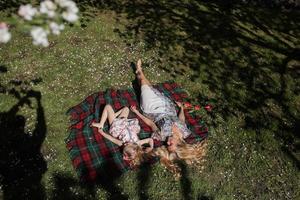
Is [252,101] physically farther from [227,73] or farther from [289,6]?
[289,6]

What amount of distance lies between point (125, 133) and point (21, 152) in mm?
3405

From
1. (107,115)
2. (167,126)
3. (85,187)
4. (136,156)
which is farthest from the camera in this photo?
(107,115)

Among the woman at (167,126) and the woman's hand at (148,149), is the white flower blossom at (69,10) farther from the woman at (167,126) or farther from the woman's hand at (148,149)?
the woman at (167,126)

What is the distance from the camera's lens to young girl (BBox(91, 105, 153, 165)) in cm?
1223

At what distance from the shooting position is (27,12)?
5488 millimetres

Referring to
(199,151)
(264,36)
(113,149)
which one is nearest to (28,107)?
(113,149)

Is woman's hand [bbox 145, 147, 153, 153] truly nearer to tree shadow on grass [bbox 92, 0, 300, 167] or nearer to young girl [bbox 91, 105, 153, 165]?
young girl [bbox 91, 105, 153, 165]

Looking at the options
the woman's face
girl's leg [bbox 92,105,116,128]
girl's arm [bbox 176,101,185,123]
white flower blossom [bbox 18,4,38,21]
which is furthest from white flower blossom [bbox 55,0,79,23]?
girl's arm [bbox 176,101,185,123]

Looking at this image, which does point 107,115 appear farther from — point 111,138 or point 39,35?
point 39,35

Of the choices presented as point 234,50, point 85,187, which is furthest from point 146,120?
point 234,50

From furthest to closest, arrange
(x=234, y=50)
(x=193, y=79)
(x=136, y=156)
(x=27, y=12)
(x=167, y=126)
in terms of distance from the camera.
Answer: (x=234, y=50) < (x=193, y=79) < (x=167, y=126) < (x=136, y=156) < (x=27, y=12)

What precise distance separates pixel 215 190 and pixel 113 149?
3.57 m

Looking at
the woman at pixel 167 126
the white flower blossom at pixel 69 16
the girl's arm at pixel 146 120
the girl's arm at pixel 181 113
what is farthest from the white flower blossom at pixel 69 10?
the girl's arm at pixel 181 113

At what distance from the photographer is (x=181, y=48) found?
19094mm
